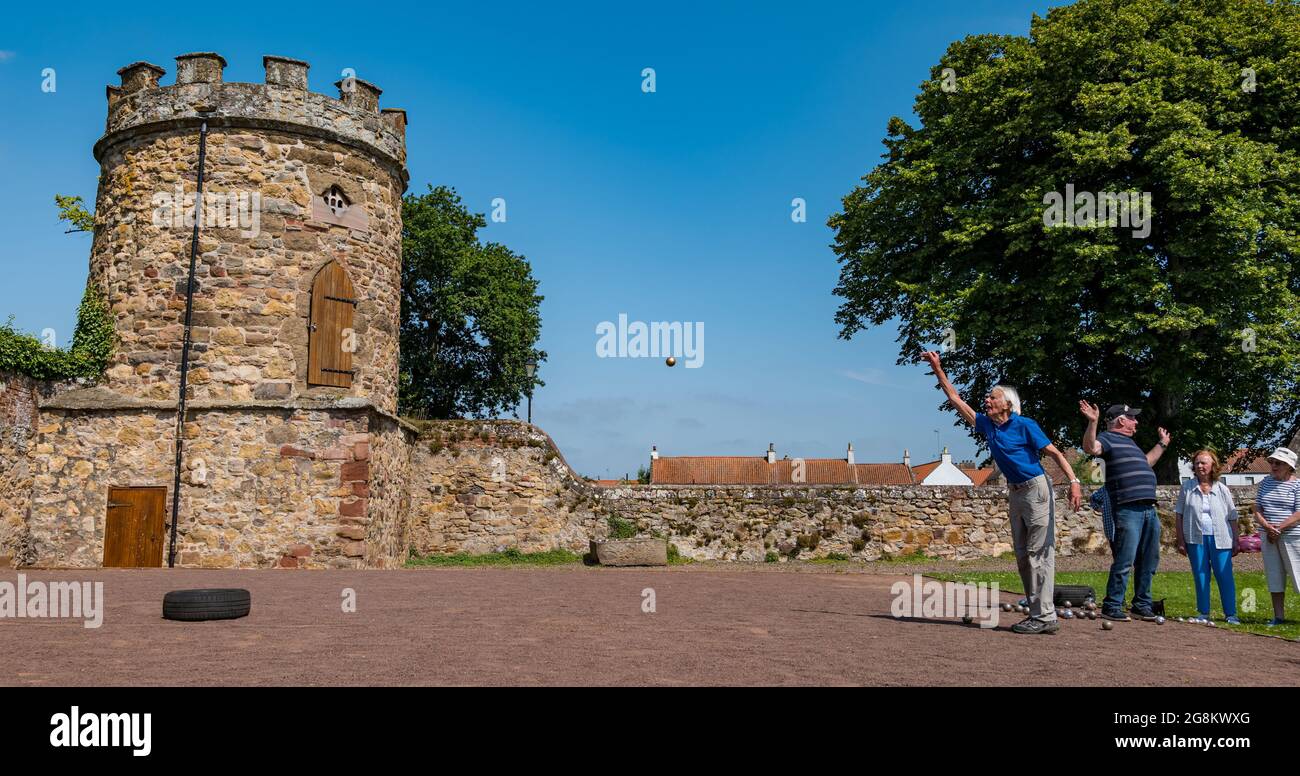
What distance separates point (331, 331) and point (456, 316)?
13286 millimetres

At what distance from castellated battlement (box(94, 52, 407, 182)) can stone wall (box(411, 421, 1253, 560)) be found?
710 cm

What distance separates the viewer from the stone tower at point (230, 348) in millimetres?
15844

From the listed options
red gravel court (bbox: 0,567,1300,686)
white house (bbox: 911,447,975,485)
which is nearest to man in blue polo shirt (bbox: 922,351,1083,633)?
red gravel court (bbox: 0,567,1300,686)

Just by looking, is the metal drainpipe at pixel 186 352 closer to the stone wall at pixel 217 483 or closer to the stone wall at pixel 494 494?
the stone wall at pixel 217 483

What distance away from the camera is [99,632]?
7.18m

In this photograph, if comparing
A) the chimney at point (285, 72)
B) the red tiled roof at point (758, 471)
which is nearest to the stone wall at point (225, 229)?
the chimney at point (285, 72)

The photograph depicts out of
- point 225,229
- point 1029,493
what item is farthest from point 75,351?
point 1029,493

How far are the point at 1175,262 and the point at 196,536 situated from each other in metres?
21.1

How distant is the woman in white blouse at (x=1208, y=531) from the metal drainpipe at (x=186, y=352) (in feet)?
52.0

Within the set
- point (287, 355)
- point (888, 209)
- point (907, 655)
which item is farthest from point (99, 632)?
point (888, 209)

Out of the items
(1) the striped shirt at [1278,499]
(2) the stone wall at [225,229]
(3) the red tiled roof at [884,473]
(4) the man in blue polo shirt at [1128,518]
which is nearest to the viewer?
(1) the striped shirt at [1278,499]

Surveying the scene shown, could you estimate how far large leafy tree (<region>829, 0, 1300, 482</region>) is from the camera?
1795cm

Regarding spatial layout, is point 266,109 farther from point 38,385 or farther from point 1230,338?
point 1230,338

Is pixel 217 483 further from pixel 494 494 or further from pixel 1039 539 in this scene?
pixel 1039 539
